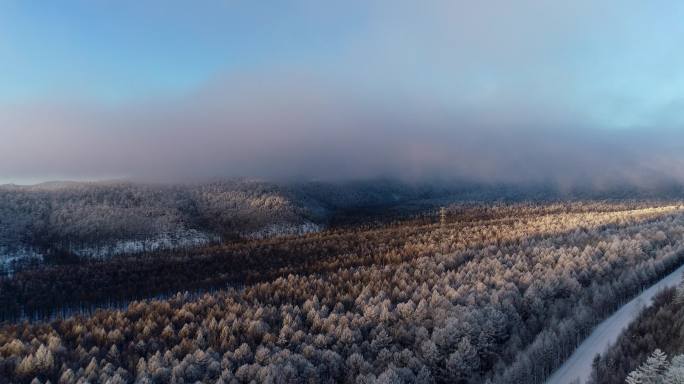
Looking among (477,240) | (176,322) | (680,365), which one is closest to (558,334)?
(680,365)

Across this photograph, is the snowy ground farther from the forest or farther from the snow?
the forest

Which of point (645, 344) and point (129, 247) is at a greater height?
point (645, 344)

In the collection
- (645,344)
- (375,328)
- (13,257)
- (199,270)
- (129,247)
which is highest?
(645,344)

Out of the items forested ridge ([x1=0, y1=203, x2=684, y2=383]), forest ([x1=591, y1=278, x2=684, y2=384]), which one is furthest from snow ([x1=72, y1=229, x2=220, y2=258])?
forest ([x1=591, y1=278, x2=684, y2=384])

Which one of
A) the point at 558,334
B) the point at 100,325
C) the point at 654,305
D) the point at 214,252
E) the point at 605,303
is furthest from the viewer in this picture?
the point at 214,252

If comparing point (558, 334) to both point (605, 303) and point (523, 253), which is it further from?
point (523, 253)

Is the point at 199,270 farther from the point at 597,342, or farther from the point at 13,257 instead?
the point at 597,342

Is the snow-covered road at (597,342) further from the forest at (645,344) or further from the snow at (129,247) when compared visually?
the snow at (129,247)

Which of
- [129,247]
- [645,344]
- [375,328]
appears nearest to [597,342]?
[645,344]

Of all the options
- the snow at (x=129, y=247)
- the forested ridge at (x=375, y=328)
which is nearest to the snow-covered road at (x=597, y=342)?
the forested ridge at (x=375, y=328)
